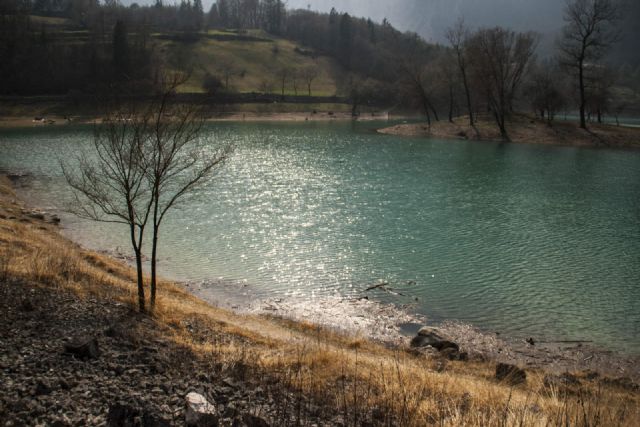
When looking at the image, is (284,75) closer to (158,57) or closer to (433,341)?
(158,57)

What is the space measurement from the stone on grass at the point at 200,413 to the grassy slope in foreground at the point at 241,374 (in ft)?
0.93

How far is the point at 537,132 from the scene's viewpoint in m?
74.4

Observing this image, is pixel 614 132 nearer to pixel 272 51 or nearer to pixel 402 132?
pixel 402 132

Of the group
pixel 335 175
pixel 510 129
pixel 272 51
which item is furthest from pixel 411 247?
pixel 272 51

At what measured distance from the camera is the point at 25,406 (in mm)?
6969

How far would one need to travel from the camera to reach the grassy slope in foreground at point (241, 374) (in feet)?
24.6

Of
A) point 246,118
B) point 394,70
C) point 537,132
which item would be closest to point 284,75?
point 246,118

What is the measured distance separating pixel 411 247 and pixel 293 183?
18.8 metres

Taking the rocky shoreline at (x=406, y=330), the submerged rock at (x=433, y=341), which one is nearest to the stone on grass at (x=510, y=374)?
the rocky shoreline at (x=406, y=330)

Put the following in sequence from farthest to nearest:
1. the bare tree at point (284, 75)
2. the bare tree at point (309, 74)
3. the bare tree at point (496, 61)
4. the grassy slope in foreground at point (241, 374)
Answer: the bare tree at point (309, 74), the bare tree at point (284, 75), the bare tree at point (496, 61), the grassy slope in foreground at point (241, 374)

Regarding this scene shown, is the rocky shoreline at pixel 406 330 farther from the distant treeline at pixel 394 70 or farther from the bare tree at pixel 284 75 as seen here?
the bare tree at pixel 284 75

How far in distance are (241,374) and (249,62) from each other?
172m

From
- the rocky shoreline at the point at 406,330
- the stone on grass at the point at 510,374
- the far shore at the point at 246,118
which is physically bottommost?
the rocky shoreline at the point at 406,330

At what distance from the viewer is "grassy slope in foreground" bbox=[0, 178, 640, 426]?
7.49m
